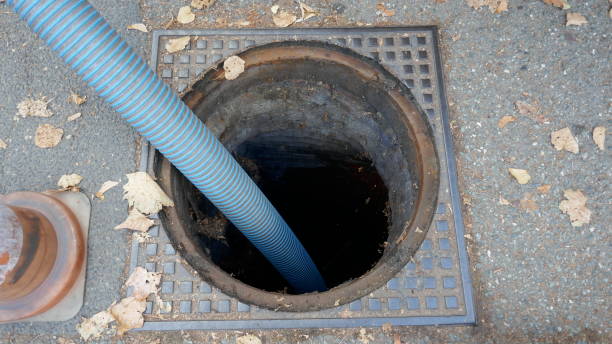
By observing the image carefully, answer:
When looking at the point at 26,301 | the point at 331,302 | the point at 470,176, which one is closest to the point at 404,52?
the point at 470,176

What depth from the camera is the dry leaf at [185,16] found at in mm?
2432

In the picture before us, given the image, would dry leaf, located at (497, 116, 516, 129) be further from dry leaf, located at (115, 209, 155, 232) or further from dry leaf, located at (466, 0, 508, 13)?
dry leaf, located at (115, 209, 155, 232)

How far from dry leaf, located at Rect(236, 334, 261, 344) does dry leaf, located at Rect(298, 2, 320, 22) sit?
176 centimetres

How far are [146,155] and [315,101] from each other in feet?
3.56

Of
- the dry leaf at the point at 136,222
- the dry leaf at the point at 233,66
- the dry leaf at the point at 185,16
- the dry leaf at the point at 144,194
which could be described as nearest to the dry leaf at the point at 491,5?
the dry leaf at the point at 233,66

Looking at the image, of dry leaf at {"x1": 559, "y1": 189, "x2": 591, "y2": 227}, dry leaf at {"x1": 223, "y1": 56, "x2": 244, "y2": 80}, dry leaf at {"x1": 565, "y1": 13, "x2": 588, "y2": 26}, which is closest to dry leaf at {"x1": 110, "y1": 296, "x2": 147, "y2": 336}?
dry leaf at {"x1": 223, "y1": 56, "x2": 244, "y2": 80}

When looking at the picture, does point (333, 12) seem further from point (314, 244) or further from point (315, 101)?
point (314, 244)

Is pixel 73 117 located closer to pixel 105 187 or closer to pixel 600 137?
pixel 105 187

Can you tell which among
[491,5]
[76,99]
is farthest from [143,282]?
[491,5]

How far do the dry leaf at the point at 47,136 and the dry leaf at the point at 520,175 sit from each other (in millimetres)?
2460

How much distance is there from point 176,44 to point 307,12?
788mm

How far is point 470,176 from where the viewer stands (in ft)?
7.25

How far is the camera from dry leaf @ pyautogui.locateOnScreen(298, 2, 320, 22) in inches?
95.8

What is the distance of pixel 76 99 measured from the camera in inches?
90.7
